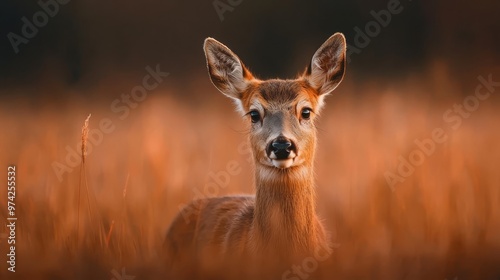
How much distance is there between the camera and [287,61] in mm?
10438

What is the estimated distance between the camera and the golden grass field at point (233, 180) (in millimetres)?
4516

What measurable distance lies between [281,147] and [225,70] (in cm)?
94

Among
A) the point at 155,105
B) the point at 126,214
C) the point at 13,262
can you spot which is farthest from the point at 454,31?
the point at 13,262

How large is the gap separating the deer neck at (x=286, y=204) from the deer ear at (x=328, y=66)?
2.19 feet

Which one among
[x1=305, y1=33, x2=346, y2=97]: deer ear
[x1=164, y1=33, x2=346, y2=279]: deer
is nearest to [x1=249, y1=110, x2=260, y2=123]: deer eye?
[x1=164, y1=33, x2=346, y2=279]: deer

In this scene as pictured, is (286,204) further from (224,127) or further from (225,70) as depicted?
(224,127)

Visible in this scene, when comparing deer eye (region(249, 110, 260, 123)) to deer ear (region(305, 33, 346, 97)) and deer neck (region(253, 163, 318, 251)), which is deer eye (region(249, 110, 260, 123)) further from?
deer ear (region(305, 33, 346, 97))

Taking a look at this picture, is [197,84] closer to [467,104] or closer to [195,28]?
[195,28]

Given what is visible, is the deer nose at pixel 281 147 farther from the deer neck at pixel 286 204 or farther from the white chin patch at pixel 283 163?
the deer neck at pixel 286 204

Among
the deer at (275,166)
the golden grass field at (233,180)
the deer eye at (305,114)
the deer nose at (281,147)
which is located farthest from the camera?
the deer eye at (305,114)

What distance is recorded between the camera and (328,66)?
18.8 ft

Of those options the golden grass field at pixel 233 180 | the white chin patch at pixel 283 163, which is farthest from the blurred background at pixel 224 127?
the white chin patch at pixel 283 163

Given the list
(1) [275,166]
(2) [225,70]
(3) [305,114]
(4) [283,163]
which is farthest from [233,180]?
(4) [283,163]

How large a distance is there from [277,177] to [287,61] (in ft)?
17.1
